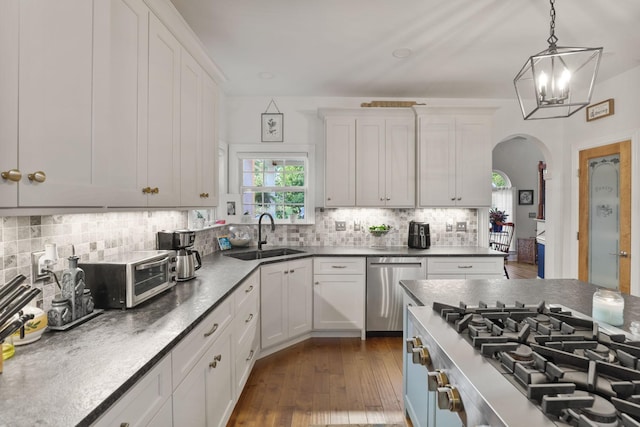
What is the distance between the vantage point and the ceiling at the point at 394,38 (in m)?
2.23

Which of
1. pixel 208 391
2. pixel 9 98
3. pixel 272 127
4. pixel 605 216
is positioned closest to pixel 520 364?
pixel 208 391

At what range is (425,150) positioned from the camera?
383 centimetres

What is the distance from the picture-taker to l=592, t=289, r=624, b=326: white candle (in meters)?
1.40

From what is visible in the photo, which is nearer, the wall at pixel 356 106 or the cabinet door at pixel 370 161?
the cabinet door at pixel 370 161

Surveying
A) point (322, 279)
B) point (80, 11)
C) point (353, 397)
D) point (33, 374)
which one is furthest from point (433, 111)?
point (33, 374)

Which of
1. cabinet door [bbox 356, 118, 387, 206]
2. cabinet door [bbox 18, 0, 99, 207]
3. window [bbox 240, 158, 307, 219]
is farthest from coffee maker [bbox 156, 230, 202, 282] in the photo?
cabinet door [bbox 356, 118, 387, 206]

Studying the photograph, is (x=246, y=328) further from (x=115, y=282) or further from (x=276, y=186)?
(x=276, y=186)

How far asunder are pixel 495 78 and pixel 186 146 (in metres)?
3.14

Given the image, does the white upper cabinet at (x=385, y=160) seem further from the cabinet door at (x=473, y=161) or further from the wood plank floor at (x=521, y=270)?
the wood plank floor at (x=521, y=270)

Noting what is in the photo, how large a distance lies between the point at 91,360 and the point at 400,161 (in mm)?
3407

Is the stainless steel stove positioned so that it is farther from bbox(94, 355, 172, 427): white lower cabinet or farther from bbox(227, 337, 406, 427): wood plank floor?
bbox(227, 337, 406, 427): wood plank floor

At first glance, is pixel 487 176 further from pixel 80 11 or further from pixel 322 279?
pixel 80 11

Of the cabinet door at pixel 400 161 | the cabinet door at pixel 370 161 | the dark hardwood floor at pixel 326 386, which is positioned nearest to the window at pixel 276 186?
the cabinet door at pixel 370 161

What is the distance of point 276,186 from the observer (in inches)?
163
